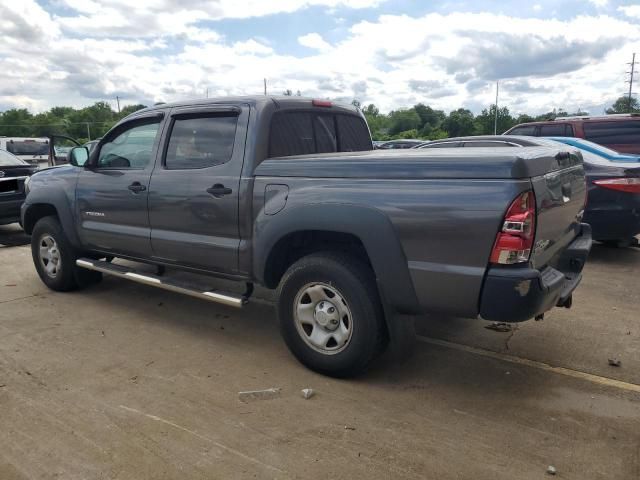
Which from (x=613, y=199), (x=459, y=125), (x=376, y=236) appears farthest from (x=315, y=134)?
(x=459, y=125)

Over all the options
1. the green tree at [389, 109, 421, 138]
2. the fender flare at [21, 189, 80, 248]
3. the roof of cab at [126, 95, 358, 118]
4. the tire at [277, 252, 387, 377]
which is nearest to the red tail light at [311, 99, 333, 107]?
the roof of cab at [126, 95, 358, 118]

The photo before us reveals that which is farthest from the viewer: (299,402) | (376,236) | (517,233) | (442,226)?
(299,402)

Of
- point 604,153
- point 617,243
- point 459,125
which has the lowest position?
point 617,243

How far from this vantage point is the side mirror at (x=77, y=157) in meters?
5.32

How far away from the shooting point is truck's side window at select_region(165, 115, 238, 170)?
4168mm

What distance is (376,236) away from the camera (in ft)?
10.6

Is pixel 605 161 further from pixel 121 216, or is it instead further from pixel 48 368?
pixel 48 368

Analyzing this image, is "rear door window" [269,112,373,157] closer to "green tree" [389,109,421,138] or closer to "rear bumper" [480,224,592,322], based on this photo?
"rear bumper" [480,224,592,322]

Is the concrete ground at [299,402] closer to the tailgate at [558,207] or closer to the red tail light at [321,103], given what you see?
the tailgate at [558,207]

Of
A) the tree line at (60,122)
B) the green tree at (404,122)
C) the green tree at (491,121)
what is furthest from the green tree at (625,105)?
the tree line at (60,122)

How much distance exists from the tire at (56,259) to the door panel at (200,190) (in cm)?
150

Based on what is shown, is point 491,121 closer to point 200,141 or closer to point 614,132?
point 614,132

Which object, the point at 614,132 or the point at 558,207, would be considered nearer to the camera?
the point at 558,207

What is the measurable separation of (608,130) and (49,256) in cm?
964
